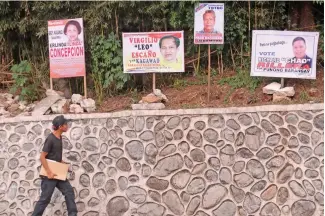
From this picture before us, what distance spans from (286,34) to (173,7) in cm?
235

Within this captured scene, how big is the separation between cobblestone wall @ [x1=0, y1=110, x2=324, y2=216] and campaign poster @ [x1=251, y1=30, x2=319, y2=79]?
0.94 metres

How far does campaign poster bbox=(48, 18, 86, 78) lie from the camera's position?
9.41 metres

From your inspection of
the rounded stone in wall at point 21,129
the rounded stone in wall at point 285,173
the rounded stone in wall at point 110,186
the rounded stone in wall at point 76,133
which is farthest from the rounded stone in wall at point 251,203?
the rounded stone in wall at point 21,129

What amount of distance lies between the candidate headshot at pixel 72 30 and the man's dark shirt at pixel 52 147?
2815 millimetres

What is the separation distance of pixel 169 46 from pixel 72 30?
181 centimetres

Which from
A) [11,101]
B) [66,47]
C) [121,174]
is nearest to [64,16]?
[66,47]

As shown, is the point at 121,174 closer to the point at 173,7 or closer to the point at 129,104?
the point at 129,104

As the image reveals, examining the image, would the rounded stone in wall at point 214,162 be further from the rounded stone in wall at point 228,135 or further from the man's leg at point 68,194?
the man's leg at point 68,194

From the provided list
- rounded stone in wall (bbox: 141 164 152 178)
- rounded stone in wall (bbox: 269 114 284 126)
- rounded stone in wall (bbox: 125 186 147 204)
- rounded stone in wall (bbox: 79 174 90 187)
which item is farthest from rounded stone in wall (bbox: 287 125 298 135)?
rounded stone in wall (bbox: 79 174 90 187)

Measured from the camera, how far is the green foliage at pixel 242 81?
949cm

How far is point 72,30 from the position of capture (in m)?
9.43

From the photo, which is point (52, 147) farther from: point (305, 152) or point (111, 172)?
point (305, 152)

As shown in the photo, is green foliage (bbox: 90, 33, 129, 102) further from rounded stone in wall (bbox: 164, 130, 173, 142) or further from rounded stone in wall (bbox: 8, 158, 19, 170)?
rounded stone in wall (bbox: 8, 158, 19, 170)

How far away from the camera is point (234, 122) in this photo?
328 inches
